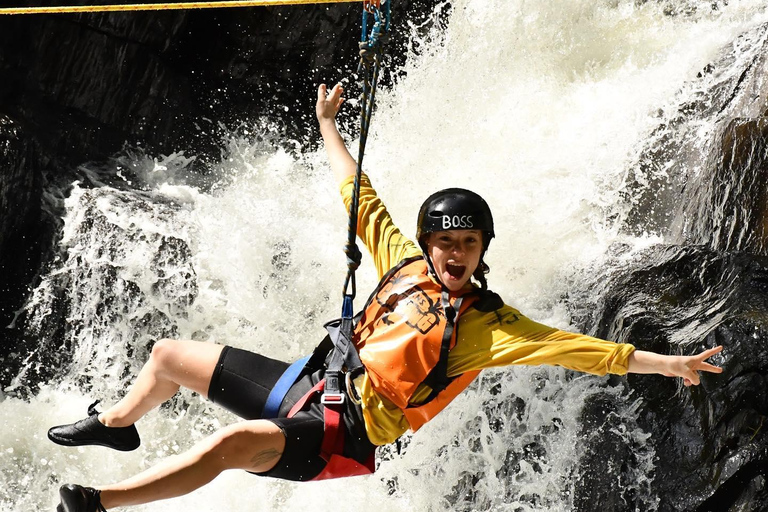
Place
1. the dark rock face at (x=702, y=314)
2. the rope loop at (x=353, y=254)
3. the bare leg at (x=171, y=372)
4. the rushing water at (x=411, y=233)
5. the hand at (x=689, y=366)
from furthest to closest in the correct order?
1. the rushing water at (x=411, y=233)
2. the dark rock face at (x=702, y=314)
3. the bare leg at (x=171, y=372)
4. the rope loop at (x=353, y=254)
5. the hand at (x=689, y=366)

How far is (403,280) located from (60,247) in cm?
441

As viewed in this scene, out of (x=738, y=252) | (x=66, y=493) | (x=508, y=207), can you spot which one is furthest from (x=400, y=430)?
(x=508, y=207)

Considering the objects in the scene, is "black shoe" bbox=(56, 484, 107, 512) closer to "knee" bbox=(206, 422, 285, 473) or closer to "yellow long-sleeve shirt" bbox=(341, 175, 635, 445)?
"knee" bbox=(206, 422, 285, 473)

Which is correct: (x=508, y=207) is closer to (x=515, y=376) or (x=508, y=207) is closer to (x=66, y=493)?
(x=515, y=376)

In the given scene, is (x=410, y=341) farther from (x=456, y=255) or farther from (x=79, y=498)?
→ (x=79, y=498)

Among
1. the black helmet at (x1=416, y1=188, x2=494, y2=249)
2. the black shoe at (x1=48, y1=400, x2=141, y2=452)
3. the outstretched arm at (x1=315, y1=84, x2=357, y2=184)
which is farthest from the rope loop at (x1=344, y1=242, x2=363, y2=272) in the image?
the black shoe at (x1=48, y1=400, x2=141, y2=452)

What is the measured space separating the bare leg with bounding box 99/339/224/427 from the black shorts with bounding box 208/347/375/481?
50 mm

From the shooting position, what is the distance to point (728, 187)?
4836mm

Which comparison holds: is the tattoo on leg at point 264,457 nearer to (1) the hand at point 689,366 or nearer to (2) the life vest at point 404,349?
(2) the life vest at point 404,349

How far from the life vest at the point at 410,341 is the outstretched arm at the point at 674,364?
65 cm

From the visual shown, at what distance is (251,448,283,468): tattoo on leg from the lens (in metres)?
3.04

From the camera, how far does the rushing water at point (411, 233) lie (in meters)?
4.66

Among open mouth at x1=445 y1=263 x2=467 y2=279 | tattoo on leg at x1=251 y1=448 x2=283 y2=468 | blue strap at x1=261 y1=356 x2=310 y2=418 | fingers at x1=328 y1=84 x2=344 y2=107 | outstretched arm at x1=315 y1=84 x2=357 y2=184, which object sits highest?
fingers at x1=328 y1=84 x2=344 y2=107

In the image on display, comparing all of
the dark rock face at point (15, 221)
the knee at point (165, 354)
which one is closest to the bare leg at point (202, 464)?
the knee at point (165, 354)
